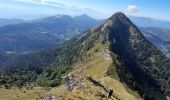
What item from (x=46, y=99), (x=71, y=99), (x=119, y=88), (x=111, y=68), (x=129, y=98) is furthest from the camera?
(x=111, y=68)

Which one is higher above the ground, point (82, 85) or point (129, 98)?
point (82, 85)

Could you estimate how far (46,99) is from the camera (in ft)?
217

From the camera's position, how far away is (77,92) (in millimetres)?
86250

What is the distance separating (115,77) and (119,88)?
32.5 m

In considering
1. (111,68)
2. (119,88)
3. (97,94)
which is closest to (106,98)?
(97,94)

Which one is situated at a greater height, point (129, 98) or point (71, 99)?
point (71, 99)

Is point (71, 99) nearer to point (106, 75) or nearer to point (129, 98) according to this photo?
point (129, 98)

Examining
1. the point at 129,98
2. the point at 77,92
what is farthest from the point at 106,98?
the point at 129,98

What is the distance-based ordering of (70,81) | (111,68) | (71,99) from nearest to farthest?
(71,99) → (70,81) → (111,68)

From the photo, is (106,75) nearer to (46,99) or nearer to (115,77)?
(115,77)

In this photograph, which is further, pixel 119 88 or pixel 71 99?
pixel 119 88

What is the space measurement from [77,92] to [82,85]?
12.8 metres

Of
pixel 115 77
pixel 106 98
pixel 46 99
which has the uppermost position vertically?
pixel 46 99

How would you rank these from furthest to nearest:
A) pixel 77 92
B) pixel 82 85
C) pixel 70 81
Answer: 1. pixel 70 81
2. pixel 82 85
3. pixel 77 92
